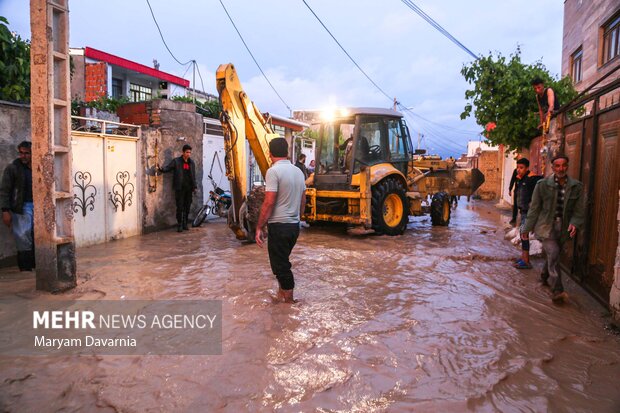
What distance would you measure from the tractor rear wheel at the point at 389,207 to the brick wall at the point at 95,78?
1406cm

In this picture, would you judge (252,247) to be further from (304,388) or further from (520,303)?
(304,388)

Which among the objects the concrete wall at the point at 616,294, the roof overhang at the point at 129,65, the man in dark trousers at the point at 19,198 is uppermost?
the roof overhang at the point at 129,65

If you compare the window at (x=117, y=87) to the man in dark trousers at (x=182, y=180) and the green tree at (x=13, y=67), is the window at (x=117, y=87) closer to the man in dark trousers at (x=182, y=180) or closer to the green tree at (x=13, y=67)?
the man in dark trousers at (x=182, y=180)

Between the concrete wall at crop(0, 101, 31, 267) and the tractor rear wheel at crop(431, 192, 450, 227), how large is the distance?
843 centimetres

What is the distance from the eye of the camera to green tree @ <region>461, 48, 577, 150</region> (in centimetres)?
1045

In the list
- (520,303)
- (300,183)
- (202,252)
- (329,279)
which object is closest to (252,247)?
(202,252)

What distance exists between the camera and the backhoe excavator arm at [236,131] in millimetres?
7328

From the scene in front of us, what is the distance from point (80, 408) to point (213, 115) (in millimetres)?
10645

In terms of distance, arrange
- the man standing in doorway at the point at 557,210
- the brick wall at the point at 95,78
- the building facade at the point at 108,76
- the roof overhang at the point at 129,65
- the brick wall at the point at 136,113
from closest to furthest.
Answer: the man standing in doorway at the point at 557,210 → the brick wall at the point at 136,113 → the building facade at the point at 108,76 → the roof overhang at the point at 129,65 → the brick wall at the point at 95,78

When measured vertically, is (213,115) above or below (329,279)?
above

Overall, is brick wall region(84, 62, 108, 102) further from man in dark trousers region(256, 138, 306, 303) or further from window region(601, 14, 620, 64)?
window region(601, 14, 620, 64)

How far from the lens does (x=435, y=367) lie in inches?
133

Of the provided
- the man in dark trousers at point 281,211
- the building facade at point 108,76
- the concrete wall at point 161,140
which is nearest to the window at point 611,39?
the concrete wall at point 161,140

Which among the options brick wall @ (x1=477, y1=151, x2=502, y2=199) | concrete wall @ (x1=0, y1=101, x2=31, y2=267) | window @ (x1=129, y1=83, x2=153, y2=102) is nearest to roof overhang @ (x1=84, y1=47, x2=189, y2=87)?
window @ (x1=129, y1=83, x2=153, y2=102)
